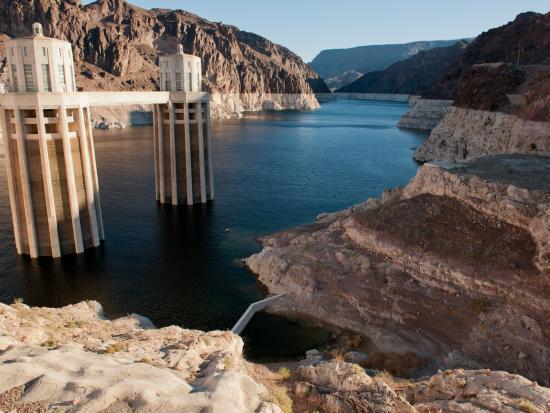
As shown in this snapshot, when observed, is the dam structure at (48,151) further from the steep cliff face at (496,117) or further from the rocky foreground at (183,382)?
the steep cliff face at (496,117)

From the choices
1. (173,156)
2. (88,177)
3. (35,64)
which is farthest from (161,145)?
(35,64)

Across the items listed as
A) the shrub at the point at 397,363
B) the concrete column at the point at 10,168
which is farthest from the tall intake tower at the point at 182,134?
the shrub at the point at 397,363

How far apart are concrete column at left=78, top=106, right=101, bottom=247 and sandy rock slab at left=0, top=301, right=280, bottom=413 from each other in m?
24.6

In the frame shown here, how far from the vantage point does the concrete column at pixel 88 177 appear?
40844mm

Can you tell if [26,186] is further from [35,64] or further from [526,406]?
[526,406]

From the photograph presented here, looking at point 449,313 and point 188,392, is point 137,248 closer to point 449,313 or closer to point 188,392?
point 449,313

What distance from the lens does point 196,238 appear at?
46719 millimetres

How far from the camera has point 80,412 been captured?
35.3 feet

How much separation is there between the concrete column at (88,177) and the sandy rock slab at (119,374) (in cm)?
2463

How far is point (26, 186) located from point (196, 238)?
16071 mm

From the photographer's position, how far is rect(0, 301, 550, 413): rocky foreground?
449 inches

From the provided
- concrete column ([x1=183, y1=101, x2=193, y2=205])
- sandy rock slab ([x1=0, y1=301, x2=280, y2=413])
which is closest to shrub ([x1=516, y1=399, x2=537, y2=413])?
sandy rock slab ([x1=0, y1=301, x2=280, y2=413])

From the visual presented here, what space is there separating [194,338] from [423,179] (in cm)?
2672

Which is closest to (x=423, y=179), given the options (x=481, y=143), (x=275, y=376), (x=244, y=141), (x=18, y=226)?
(x=275, y=376)
